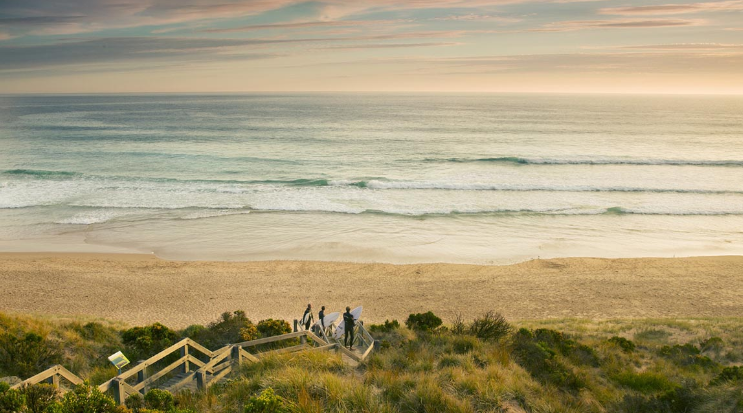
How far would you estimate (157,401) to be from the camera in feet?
22.2

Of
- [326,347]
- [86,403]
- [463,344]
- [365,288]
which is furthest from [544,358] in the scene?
[365,288]

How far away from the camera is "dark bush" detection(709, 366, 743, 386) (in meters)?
9.49

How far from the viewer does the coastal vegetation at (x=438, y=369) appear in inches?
273

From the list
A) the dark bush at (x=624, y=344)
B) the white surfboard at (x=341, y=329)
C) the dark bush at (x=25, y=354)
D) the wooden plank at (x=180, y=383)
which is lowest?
the dark bush at (x=624, y=344)

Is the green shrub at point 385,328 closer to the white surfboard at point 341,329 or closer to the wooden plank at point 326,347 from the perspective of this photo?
the white surfboard at point 341,329

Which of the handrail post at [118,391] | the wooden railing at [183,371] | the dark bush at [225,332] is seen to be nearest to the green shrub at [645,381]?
the wooden railing at [183,371]

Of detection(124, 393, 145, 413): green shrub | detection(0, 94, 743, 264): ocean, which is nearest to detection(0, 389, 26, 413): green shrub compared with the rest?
detection(124, 393, 145, 413): green shrub

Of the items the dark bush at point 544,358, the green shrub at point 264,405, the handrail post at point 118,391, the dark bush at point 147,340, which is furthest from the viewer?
the dark bush at point 147,340

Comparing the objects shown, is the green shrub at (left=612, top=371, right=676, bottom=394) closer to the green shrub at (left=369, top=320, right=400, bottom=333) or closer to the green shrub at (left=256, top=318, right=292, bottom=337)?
the green shrub at (left=369, top=320, right=400, bottom=333)

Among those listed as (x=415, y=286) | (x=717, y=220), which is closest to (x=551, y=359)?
(x=415, y=286)

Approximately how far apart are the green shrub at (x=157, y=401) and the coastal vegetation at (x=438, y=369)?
0.01m

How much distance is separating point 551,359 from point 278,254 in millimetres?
15630

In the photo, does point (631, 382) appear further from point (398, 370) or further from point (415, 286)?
point (415, 286)

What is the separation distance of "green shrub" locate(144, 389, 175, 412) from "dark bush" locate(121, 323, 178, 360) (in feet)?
16.8
